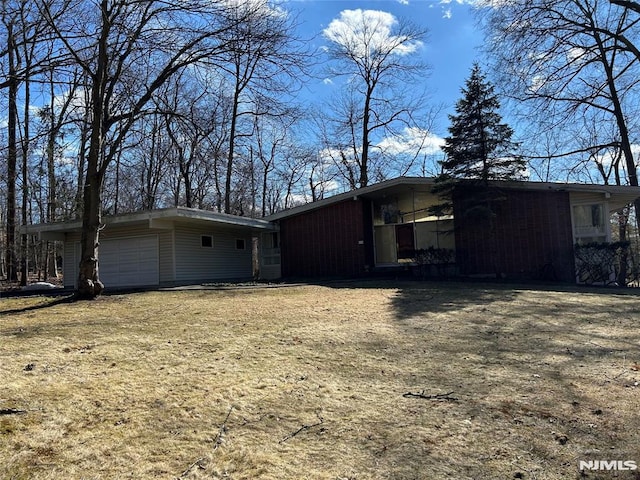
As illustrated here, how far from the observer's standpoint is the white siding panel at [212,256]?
16.0 metres

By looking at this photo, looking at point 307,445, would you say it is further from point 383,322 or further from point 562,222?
point 562,222

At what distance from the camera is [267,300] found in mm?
9812

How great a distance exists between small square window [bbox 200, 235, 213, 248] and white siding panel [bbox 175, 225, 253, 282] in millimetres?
A: 120

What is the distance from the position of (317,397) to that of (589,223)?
46.3 ft

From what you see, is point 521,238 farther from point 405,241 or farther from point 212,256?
point 212,256

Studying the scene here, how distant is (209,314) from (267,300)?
2153mm

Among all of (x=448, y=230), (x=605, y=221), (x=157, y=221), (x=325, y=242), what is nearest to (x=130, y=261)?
(x=157, y=221)

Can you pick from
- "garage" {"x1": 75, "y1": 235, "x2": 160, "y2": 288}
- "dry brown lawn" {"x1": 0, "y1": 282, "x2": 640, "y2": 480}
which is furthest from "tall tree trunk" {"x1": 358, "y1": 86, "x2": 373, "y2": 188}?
"dry brown lawn" {"x1": 0, "y1": 282, "x2": 640, "y2": 480}

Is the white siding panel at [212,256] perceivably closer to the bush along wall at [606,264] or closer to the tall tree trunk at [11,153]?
the tall tree trunk at [11,153]

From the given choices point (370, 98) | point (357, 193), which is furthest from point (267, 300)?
point (370, 98)

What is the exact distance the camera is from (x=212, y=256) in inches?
696

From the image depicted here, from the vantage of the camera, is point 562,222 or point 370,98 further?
point 370,98

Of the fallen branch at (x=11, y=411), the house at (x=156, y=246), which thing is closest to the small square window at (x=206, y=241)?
the house at (x=156, y=246)

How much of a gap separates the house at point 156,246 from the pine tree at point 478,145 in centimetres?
827
